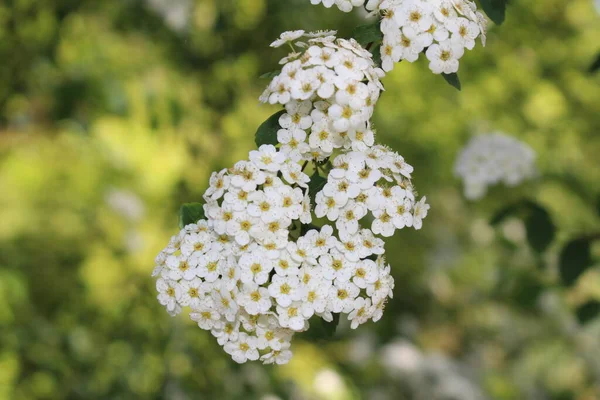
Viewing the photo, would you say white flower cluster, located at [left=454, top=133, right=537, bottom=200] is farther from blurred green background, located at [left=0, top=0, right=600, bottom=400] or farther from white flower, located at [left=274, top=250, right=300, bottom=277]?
white flower, located at [left=274, top=250, right=300, bottom=277]

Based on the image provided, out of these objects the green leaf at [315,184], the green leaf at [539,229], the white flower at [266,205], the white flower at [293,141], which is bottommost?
the white flower at [266,205]

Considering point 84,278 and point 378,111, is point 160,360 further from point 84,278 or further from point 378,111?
point 378,111

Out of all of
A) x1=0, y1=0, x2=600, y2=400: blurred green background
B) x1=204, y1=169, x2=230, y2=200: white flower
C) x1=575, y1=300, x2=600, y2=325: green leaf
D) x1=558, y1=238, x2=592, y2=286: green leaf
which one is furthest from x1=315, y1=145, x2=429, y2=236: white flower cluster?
x1=0, y1=0, x2=600, y2=400: blurred green background

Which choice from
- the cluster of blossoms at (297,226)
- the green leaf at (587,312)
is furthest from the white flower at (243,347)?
the green leaf at (587,312)

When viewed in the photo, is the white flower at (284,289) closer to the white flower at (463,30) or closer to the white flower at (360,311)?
the white flower at (360,311)

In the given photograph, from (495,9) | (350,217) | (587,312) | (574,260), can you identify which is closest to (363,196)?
(350,217)
